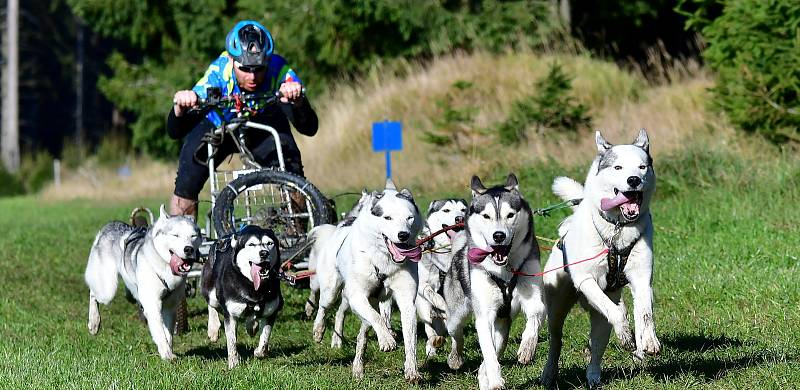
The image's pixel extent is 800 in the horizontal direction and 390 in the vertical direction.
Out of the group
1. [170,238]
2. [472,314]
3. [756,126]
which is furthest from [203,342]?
[756,126]

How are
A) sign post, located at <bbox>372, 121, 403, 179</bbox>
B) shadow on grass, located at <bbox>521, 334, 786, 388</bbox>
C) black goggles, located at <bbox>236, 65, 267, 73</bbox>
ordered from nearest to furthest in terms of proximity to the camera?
1. shadow on grass, located at <bbox>521, 334, 786, 388</bbox>
2. black goggles, located at <bbox>236, 65, 267, 73</bbox>
3. sign post, located at <bbox>372, 121, 403, 179</bbox>

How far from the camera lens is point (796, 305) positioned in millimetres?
8992

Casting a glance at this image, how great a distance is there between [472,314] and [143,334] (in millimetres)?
3929

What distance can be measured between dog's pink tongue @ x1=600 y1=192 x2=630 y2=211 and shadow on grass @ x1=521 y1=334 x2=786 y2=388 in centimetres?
106

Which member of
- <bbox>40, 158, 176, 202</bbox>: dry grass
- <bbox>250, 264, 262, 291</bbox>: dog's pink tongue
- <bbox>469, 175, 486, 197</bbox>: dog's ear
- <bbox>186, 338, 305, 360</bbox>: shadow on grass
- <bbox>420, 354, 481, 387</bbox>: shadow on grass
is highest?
<bbox>469, 175, 486, 197</bbox>: dog's ear

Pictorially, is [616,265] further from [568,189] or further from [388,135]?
[388,135]

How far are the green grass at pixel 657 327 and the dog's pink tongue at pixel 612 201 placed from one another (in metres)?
1.05

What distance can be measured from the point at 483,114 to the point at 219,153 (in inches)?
454

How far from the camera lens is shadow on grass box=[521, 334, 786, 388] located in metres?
7.23

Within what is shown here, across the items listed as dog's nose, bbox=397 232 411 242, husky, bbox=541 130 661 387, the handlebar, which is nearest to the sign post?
the handlebar

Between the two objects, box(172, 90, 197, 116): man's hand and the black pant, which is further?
the black pant

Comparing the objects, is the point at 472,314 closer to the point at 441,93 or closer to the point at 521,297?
the point at 521,297

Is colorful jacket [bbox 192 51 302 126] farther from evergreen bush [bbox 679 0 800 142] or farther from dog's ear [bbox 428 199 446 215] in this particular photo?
evergreen bush [bbox 679 0 800 142]

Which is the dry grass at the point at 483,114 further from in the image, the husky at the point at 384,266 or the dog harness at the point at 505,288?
the dog harness at the point at 505,288
